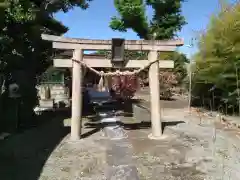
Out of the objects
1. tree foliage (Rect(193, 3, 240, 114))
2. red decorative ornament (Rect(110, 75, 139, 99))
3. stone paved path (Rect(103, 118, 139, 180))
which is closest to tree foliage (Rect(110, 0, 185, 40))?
red decorative ornament (Rect(110, 75, 139, 99))

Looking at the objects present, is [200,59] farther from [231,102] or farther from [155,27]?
[155,27]

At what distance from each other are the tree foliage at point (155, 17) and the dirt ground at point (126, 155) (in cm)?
1436

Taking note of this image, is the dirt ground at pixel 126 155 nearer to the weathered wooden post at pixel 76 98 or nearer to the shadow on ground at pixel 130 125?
the shadow on ground at pixel 130 125

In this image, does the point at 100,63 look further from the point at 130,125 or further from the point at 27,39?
the point at 27,39

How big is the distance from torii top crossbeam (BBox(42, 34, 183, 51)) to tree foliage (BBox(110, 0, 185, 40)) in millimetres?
14398

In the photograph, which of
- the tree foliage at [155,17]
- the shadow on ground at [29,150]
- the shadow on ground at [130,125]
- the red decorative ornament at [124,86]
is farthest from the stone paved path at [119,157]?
the tree foliage at [155,17]

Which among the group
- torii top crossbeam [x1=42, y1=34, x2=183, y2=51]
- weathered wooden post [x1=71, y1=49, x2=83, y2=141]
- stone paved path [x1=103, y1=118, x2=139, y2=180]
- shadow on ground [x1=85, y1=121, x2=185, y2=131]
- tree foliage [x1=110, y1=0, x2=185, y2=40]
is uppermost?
tree foliage [x1=110, y1=0, x2=185, y2=40]

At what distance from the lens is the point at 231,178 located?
13.9 feet

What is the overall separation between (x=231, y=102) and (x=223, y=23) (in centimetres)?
216

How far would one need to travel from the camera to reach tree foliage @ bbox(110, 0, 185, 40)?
68.9 ft

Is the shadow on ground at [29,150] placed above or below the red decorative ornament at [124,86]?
below

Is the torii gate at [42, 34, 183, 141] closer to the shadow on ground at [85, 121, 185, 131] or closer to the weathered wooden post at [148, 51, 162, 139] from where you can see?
the weathered wooden post at [148, 51, 162, 139]

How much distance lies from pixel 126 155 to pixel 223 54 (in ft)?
15.9

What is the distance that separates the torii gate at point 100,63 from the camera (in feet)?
20.9
